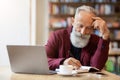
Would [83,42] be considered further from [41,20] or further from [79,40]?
[41,20]

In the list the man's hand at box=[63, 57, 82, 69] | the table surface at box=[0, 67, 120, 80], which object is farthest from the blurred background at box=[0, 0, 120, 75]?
the table surface at box=[0, 67, 120, 80]

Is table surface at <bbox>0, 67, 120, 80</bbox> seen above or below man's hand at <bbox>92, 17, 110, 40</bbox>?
below

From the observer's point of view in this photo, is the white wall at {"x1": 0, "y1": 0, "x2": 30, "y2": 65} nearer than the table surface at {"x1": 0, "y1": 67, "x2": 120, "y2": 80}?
No

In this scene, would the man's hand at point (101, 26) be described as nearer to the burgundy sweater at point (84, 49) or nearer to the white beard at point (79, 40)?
the burgundy sweater at point (84, 49)

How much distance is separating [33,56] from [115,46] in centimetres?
480

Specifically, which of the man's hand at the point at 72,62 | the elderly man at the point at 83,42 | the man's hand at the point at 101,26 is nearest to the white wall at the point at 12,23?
the elderly man at the point at 83,42

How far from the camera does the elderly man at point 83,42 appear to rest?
2.04m

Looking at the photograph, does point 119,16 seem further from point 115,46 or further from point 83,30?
point 83,30

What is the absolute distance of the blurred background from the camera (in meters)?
4.35

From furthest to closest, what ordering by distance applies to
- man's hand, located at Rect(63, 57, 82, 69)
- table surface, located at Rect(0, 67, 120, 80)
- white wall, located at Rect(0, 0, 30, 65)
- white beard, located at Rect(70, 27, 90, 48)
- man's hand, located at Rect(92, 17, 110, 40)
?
white wall, located at Rect(0, 0, 30, 65), white beard, located at Rect(70, 27, 90, 48), man's hand, located at Rect(92, 17, 110, 40), man's hand, located at Rect(63, 57, 82, 69), table surface, located at Rect(0, 67, 120, 80)

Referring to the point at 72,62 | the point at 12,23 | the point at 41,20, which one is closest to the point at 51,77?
the point at 72,62

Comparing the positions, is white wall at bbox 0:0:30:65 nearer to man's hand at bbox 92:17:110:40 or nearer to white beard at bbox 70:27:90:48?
white beard at bbox 70:27:90:48

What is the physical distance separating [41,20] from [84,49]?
370 cm

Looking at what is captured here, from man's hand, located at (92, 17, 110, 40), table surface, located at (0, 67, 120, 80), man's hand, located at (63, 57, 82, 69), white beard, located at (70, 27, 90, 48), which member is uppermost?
man's hand, located at (92, 17, 110, 40)
